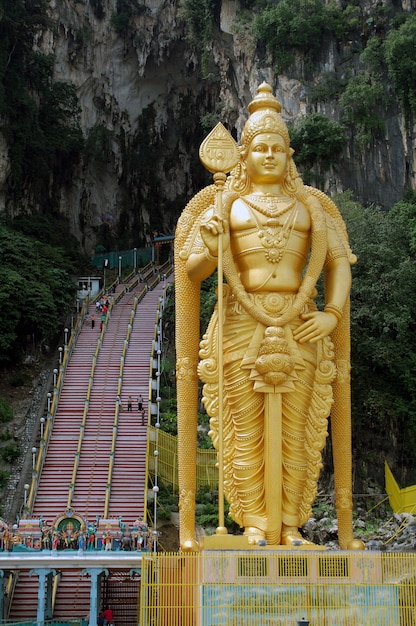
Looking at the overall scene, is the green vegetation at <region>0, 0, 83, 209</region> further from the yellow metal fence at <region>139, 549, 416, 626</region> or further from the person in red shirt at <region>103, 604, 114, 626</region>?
the yellow metal fence at <region>139, 549, 416, 626</region>

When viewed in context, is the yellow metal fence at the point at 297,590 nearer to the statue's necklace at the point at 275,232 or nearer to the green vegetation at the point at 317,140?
the statue's necklace at the point at 275,232

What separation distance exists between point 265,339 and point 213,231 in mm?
1172

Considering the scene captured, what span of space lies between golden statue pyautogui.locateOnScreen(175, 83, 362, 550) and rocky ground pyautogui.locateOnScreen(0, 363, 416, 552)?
411 cm

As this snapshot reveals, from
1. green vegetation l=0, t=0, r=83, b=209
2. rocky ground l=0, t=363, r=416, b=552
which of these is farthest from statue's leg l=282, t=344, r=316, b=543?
green vegetation l=0, t=0, r=83, b=209

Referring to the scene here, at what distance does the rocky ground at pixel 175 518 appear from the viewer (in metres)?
14.7

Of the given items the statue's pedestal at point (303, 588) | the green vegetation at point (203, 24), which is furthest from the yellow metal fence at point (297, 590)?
the green vegetation at point (203, 24)

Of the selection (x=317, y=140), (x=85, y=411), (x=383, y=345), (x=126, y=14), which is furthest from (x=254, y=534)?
(x=126, y=14)

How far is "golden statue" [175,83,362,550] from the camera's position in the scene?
8992mm

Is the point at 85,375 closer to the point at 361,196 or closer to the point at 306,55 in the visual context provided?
the point at 361,196

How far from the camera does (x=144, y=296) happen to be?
Result: 2570 centimetres

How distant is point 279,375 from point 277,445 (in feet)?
2.21

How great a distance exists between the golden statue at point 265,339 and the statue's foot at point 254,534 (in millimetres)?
13

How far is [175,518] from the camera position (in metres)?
16.0

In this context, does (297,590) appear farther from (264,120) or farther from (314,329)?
(264,120)
